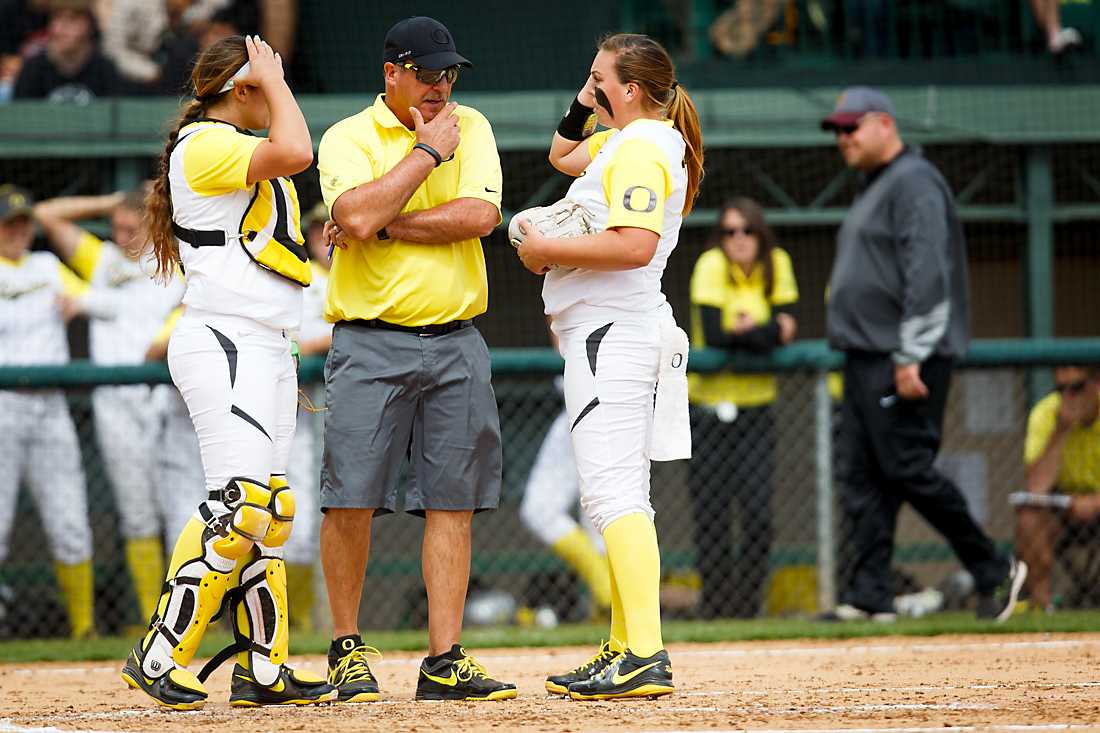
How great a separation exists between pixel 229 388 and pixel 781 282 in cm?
417

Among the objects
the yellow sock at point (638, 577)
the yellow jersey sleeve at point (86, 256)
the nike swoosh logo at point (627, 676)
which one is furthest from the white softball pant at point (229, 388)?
the yellow jersey sleeve at point (86, 256)

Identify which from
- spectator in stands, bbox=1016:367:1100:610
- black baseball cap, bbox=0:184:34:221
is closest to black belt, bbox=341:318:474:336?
black baseball cap, bbox=0:184:34:221

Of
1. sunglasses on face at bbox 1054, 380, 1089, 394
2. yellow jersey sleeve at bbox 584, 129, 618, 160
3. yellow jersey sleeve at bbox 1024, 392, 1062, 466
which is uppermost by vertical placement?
yellow jersey sleeve at bbox 584, 129, 618, 160

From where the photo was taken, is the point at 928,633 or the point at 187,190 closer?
the point at 187,190

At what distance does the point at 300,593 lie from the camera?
8.16 m

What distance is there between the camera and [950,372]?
24.7 feet

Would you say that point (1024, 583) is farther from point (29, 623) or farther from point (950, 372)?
point (29, 623)

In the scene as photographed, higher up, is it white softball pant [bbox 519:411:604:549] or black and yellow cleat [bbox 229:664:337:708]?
white softball pant [bbox 519:411:604:549]

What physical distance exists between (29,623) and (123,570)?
1.75ft

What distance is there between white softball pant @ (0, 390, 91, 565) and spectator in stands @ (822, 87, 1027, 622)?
3.87 m

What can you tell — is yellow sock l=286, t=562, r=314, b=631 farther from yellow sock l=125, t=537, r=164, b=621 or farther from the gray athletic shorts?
the gray athletic shorts

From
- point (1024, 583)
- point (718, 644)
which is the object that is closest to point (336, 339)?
point (718, 644)

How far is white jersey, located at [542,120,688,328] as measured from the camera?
4.88m

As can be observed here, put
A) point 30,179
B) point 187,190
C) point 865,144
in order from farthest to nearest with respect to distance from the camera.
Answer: point 30,179 < point 865,144 < point 187,190
